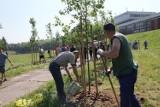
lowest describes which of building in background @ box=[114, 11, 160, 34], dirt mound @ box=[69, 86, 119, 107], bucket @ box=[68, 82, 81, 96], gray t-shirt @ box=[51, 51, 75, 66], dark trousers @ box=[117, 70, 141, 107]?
dirt mound @ box=[69, 86, 119, 107]

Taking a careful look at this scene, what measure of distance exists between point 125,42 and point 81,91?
3655mm

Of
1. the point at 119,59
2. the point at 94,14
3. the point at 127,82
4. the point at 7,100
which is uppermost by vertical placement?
the point at 94,14

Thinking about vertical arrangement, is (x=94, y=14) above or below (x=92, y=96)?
above

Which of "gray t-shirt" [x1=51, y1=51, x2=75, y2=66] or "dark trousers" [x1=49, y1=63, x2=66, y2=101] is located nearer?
"gray t-shirt" [x1=51, y1=51, x2=75, y2=66]

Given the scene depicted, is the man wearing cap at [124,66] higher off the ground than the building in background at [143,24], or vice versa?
the building in background at [143,24]

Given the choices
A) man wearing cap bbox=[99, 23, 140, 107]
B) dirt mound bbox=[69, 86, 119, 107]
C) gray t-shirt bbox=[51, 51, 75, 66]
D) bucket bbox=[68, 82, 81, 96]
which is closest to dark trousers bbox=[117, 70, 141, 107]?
man wearing cap bbox=[99, 23, 140, 107]

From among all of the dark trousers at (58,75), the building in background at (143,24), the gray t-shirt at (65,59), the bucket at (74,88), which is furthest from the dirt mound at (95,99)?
the building in background at (143,24)

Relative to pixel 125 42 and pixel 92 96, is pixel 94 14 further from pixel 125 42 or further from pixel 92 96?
pixel 125 42

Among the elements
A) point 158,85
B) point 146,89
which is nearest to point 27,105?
point 146,89

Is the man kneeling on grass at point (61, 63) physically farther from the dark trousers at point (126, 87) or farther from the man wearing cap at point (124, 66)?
the dark trousers at point (126, 87)

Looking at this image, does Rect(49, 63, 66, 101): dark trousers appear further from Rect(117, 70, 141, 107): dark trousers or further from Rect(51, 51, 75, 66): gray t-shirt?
Rect(117, 70, 141, 107): dark trousers

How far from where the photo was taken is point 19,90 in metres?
12.1

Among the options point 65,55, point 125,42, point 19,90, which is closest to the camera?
point 125,42

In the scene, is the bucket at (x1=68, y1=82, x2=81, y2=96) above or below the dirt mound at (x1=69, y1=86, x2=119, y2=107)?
above
